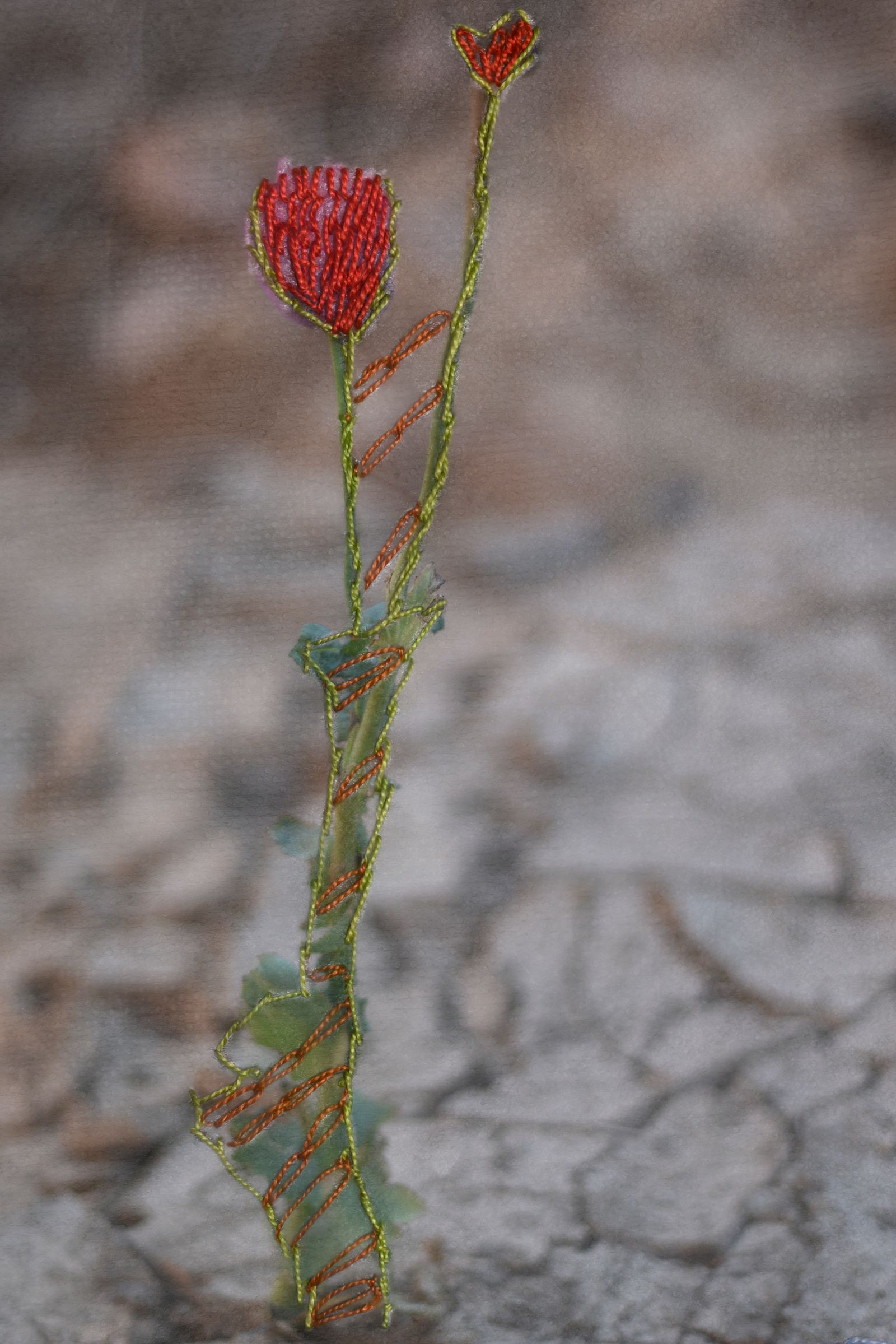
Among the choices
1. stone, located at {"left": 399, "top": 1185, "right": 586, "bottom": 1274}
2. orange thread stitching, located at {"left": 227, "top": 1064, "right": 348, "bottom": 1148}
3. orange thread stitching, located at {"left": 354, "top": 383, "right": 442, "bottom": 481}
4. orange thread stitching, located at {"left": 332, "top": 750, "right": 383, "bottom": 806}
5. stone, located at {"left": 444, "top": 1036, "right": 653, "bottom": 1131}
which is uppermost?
orange thread stitching, located at {"left": 354, "top": 383, "right": 442, "bottom": 481}

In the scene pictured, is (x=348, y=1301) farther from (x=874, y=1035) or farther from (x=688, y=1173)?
(x=874, y=1035)

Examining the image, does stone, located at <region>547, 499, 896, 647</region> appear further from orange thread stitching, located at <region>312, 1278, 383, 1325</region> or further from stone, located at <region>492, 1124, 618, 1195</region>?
orange thread stitching, located at <region>312, 1278, 383, 1325</region>

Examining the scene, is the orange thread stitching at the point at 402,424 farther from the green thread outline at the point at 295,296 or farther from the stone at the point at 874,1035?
the stone at the point at 874,1035

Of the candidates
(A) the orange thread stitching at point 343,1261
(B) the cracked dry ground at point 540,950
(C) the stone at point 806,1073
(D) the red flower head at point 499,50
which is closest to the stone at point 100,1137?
(B) the cracked dry ground at point 540,950

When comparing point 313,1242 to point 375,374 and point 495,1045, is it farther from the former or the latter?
point 375,374

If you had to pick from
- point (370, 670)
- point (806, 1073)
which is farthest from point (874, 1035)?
point (370, 670)

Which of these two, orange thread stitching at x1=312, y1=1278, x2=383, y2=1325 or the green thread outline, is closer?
the green thread outline

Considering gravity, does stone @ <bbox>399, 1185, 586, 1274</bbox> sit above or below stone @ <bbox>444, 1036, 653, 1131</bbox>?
below

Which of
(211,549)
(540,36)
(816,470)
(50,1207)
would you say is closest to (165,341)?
(211,549)

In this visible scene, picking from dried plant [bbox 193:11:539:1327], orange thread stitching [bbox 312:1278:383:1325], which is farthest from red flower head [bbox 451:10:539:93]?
orange thread stitching [bbox 312:1278:383:1325]
